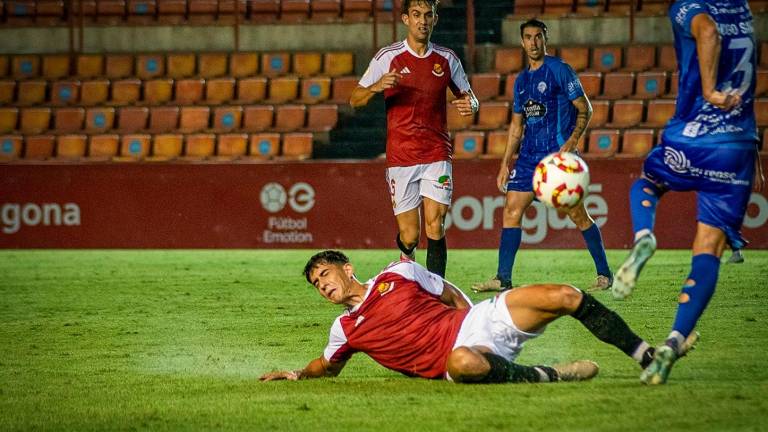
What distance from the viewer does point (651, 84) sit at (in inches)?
722

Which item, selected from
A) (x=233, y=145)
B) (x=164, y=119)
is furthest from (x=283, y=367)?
(x=164, y=119)

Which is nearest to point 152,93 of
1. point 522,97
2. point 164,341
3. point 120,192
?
point 120,192

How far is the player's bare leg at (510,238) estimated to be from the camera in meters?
10.3

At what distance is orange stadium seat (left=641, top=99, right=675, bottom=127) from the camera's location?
17.7 m

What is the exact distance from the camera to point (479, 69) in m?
19.7

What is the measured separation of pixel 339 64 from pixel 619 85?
446 cm

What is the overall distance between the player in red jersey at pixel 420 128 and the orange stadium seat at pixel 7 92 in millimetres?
12309

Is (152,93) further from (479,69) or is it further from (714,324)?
(714,324)

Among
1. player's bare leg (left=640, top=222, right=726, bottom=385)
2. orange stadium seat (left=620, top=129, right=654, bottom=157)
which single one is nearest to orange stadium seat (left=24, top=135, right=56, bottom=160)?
orange stadium seat (left=620, top=129, right=654, bottom=157)

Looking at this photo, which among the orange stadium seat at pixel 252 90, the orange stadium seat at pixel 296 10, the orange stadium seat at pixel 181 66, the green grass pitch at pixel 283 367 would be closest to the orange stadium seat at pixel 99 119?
the orange stadium seat at pixel 181 66

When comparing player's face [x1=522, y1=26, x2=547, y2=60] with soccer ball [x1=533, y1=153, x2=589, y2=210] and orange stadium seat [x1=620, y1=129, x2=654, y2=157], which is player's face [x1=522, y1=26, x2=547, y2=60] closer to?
soccer ball [x1=533, y1=153, x2=589, y2=210]

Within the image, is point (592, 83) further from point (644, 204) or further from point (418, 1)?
point (644, 204)

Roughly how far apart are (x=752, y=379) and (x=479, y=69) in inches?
550

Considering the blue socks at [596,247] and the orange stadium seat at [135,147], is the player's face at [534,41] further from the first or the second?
the orange stadium seat at [135,147]
